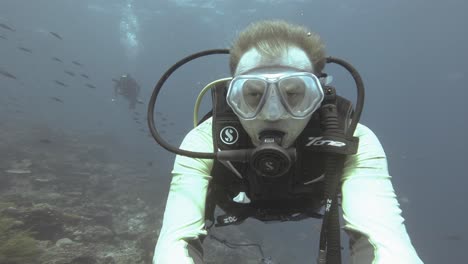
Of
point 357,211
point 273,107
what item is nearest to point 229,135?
point 273,107

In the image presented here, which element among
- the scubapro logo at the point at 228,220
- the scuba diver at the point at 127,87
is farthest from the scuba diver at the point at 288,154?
the scuba diver at the point at 127,87

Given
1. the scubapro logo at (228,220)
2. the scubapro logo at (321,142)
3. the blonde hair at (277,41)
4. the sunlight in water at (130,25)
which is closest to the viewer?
the scubapro logo at (321,142)

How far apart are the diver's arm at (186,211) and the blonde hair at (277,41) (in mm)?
824

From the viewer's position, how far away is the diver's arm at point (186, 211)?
1837 mm

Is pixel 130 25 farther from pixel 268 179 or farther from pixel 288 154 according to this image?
pixel 288 154

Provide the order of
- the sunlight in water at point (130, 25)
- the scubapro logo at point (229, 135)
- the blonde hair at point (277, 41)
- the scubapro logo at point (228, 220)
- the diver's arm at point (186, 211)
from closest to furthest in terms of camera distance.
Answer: the diver's arm at point (186, 211) < the blonde hair at point (277, 41) < the scubapro logo at point (229, 135) < the scubapro logo at point (228, 220) < the sunlight in water at point (130, 25)

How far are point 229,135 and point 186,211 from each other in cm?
69

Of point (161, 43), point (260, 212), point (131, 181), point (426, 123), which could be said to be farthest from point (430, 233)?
point (161, 43)

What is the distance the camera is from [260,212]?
2902mm

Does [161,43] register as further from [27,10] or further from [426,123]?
[426,123]

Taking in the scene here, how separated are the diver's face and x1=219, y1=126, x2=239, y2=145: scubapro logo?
16 centimetres

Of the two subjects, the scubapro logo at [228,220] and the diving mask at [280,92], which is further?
the scubapro logo at [228,220]

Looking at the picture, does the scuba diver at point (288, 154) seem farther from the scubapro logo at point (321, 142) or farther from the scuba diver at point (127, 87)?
the scuba diver at point (127, 87)

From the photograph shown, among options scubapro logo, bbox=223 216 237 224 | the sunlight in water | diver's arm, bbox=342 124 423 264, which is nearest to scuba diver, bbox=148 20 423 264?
diver's arm, bbox=342 124 423 264
